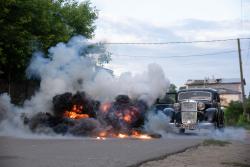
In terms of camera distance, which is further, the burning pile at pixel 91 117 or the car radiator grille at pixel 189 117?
the car radiator grille at pixel 189 117

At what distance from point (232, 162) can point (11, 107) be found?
46.3ft

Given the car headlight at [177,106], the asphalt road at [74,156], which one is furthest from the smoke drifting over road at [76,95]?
the asphalt road at [74,156]

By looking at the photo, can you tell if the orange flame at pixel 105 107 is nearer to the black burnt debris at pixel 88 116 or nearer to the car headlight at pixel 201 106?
the black burnt debris at pixel 88 116

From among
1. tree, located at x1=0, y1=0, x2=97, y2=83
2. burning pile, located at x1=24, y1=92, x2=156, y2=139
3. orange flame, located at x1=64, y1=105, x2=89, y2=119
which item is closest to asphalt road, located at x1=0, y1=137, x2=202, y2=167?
burning pile, located at x1=24, y1=92, x2=156, y2=139

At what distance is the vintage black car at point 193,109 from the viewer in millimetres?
28719

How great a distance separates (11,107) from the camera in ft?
84.2

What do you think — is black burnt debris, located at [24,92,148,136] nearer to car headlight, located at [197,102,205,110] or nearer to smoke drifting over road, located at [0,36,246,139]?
smoke drifting over road, located at [0,36,246,139]

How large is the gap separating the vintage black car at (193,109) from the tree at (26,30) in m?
7.08

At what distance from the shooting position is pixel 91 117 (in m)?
25.5

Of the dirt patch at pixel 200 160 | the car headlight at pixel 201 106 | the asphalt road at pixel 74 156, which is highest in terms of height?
the car headlight at pixel 201 106

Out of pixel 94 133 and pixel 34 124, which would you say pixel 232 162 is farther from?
pixel 34 124

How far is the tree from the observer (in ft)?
89.2

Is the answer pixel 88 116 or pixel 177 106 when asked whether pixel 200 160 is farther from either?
pixel 177 106

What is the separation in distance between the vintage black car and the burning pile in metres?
3.37
